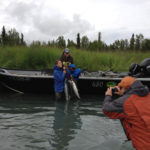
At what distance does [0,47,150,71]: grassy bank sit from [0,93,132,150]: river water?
13.1ft

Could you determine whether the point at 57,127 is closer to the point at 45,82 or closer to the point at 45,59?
the point at 45,82

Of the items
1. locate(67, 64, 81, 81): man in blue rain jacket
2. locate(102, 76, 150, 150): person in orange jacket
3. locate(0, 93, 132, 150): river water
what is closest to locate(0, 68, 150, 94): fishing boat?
locate(67, 64, 81, 81): man in blue rain jacket

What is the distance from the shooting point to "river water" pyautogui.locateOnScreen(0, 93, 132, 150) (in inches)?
153

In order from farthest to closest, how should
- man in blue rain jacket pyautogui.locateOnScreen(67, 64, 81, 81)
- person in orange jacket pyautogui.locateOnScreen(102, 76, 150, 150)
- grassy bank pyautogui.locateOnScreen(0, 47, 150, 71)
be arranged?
grassy bank pyautogui.locateOnScreen(0, 47, 150, 71) → man in blue rain jacket pyautogui.locateOnScreen(67, 64, 81, 81) → person in orange jacket pyautogui.locateOnScreen(102, 76, 150, 150)

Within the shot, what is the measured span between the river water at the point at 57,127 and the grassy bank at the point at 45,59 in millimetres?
3991

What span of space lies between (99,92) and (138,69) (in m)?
4.01

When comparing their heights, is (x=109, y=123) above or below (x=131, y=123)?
below

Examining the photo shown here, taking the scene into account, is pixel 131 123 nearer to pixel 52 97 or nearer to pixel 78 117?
pixel 78 117

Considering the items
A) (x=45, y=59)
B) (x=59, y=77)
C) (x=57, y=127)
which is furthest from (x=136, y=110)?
(x=45, y=59)

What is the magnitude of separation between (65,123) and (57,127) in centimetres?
32

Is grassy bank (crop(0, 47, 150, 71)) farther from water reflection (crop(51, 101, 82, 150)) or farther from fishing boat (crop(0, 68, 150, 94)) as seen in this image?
water reflection (crop(51, 101, 82, 150))

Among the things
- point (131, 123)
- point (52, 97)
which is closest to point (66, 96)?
point (52, 97)

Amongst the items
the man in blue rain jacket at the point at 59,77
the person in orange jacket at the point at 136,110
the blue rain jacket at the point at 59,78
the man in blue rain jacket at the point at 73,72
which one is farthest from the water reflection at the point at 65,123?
the person in orange jacket at the point at 136,110

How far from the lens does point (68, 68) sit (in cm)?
754
